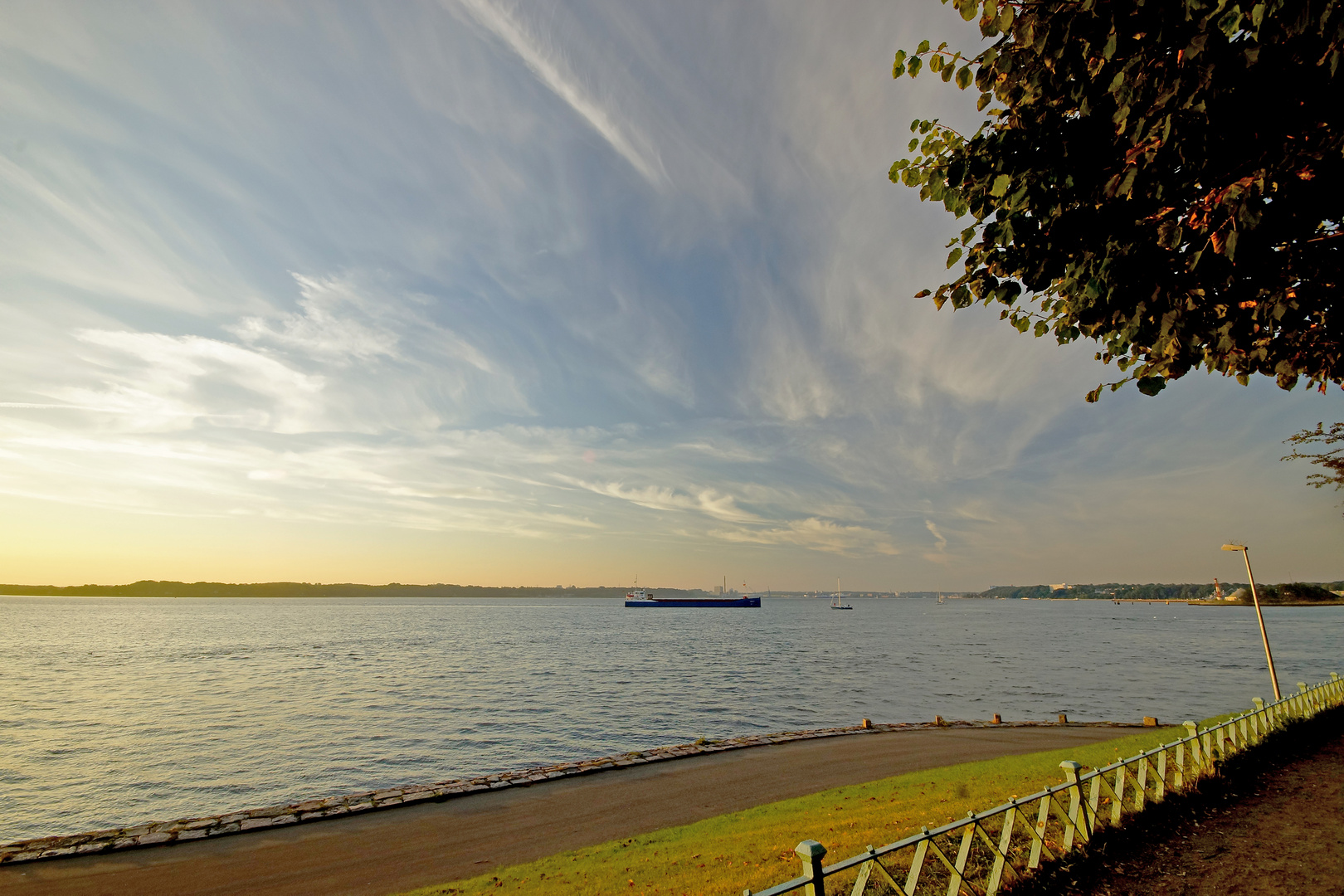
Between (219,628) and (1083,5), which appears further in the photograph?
(219,628)

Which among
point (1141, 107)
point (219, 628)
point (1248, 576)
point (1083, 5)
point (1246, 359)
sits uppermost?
point (1083, 5)

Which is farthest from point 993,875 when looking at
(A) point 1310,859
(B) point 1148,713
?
(B) point 1148,713

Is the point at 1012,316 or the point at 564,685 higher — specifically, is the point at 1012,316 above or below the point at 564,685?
above

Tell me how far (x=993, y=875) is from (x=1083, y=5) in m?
10.0

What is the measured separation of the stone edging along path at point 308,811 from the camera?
16.5m

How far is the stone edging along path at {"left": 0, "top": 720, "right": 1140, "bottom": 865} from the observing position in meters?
16.5

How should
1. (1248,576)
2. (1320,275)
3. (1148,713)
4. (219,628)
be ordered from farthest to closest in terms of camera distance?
1. (219,628)
2. (1148,713)
3. (1248,576)
4. (1320,275)

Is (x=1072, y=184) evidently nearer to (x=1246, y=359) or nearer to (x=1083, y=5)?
(x=1083, y=5)

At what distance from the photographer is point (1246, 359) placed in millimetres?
7969

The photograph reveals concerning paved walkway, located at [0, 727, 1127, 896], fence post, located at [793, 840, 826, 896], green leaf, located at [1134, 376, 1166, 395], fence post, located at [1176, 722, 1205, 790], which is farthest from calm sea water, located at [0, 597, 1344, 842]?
green leaf, located at [1134, 376, 1166, 395]

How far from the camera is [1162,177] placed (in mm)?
6293

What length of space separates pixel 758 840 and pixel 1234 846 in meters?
8.63

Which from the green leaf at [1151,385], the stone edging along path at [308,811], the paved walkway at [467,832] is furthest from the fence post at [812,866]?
the stone edging along path at [308,811]

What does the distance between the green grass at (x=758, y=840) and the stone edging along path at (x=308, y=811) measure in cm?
807
